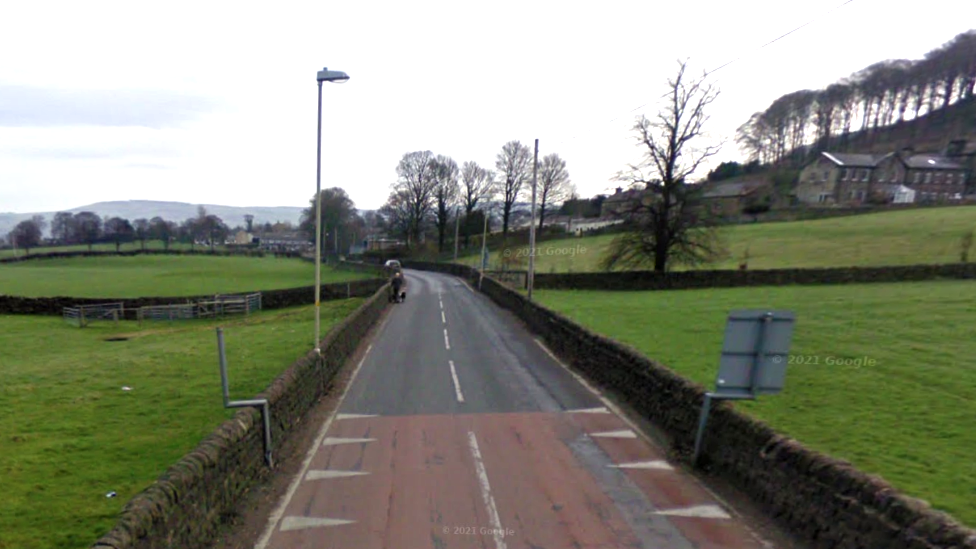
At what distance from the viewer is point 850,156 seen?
8238 cm

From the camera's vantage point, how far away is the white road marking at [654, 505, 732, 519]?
24.1 feet

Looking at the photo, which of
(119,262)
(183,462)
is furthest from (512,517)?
(119,262)

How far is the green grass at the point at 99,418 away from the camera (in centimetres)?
668

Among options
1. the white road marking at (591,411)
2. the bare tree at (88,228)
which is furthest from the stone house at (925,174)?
the bare tree at (88,228)

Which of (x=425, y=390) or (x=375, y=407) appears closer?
(x=375, y=407)

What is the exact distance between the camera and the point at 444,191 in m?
95.6

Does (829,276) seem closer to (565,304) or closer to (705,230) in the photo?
(705,230)

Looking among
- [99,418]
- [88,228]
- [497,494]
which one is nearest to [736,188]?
[497,494]

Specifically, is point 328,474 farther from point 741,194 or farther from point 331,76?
point 741,194

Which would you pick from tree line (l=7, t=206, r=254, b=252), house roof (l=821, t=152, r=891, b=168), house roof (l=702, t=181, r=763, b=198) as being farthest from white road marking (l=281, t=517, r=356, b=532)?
tree line (l=7, t=206, r=254, b=252)

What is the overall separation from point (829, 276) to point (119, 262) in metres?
105

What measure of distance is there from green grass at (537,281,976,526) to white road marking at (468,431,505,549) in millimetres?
4653

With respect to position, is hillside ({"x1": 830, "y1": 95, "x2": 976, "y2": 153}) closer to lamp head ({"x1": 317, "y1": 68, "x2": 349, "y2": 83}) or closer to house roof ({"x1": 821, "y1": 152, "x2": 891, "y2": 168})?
house roof ({"x1": 821, "y1": 152, "x2": 891, "y2": 168})

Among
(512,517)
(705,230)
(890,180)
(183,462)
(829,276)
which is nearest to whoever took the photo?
(183,462)
